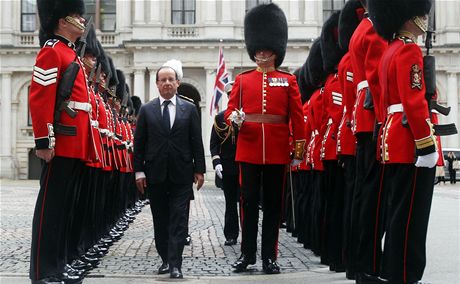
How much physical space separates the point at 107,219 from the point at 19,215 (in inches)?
186

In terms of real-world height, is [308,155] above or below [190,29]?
below

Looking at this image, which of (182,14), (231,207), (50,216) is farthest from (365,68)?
(182,14)

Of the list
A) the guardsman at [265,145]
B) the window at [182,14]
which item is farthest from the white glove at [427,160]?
the window at [182,14]

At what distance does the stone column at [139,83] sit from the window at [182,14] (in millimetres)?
3650

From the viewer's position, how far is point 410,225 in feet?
16.5

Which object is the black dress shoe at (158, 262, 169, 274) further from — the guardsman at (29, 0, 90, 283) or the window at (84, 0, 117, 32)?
the window at (84, 0, 117, 32)

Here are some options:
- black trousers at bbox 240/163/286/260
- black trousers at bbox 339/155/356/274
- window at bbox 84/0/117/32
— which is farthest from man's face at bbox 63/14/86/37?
window at bbox 84/0/117/32

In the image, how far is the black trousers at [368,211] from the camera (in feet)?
18.3

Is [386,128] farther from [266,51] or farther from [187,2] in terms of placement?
[187,2]

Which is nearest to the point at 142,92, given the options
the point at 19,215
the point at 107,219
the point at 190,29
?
the point at 190,29

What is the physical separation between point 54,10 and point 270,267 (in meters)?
2.94

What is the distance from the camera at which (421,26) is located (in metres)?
5.23

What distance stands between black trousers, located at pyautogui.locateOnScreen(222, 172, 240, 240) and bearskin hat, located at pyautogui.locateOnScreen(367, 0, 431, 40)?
4558mm

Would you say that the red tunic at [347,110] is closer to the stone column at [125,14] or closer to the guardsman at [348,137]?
the guardsman at [348,137]
